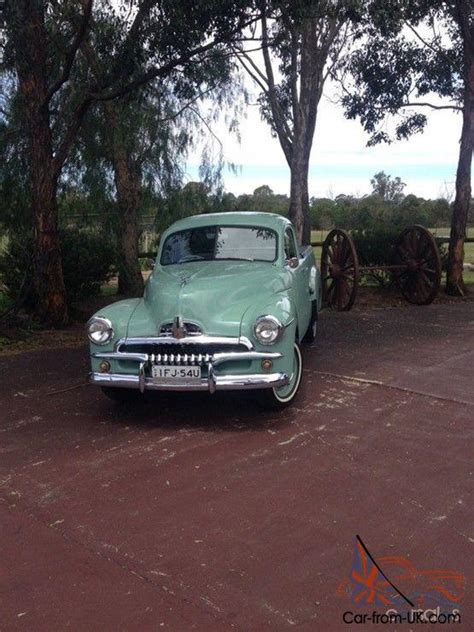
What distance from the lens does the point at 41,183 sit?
9461mm

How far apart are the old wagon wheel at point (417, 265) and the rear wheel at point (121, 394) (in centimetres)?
789

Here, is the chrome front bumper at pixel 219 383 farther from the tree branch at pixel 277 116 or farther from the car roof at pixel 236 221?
the tree branch at pixel 277 116

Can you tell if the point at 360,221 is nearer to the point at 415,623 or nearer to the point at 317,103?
the point at 317,103

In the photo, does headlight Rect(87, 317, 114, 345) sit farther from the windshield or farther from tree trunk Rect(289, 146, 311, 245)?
tree trunk Rect(289, 146, 311, 245)

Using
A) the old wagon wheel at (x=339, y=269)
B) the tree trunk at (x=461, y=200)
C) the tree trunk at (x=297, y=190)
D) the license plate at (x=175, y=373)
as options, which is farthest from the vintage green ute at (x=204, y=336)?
the tree trunk at (x=297, y=190)

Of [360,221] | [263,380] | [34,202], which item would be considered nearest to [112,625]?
[263,380]

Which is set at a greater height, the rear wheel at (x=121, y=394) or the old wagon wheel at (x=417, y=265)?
the old wagon wheel at (x=417, y=265)

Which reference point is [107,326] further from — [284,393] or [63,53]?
[63,53]

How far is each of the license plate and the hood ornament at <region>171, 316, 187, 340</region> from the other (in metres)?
0.26

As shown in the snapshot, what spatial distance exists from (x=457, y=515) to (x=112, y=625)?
203 centimetres

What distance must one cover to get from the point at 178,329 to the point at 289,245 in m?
2.49

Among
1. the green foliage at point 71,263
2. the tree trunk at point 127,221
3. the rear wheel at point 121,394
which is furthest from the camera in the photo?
the tree trunk at point 127,221

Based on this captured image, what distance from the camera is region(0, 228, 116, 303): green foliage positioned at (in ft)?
36.7

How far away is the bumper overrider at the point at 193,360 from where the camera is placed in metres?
5.07
